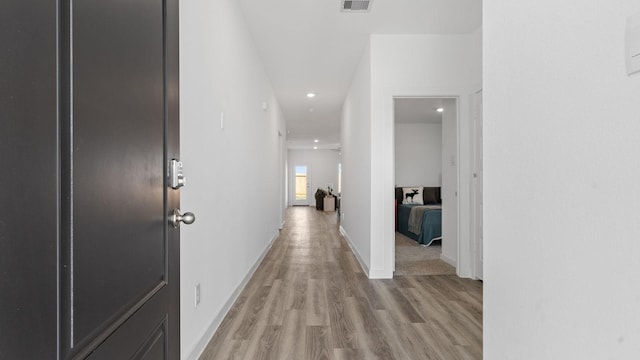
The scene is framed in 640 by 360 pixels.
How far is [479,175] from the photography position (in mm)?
3576

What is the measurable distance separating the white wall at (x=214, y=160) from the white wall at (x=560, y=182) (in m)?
1.37

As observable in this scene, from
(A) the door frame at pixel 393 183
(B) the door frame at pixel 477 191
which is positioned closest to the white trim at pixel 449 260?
(A) the door frame at pixel 393 183

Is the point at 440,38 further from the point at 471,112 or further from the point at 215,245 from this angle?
the point at 215,245

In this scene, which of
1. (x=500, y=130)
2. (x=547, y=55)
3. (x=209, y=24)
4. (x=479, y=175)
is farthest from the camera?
(x=479, y=175)

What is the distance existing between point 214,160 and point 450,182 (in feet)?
9.92

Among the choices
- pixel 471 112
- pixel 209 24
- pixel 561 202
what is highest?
pixel 209 24

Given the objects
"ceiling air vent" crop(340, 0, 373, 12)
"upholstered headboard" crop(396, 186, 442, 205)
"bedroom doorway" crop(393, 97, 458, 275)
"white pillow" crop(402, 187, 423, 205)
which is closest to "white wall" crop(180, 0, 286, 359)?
"ceiling air vent" crop(340, 0, 373, 12)

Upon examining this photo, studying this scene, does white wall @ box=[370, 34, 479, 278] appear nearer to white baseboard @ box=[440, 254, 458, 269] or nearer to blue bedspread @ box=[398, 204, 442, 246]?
white baseboard @ box=[440, 254, 458, 269]

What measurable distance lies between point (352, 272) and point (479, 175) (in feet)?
5.62

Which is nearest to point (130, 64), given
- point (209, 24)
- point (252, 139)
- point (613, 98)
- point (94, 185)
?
point (94, 185)

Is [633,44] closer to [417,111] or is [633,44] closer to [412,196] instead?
[417,111]

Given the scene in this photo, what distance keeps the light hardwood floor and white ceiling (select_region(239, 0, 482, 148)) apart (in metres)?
2.60

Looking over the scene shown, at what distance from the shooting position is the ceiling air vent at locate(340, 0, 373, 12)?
302 centimetres

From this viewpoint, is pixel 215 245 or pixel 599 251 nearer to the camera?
pixel 599 251
